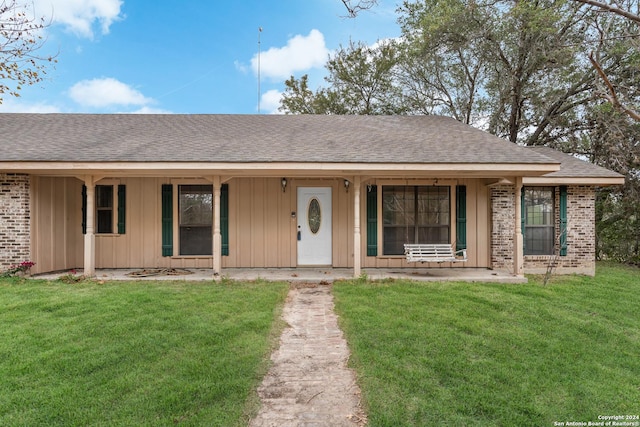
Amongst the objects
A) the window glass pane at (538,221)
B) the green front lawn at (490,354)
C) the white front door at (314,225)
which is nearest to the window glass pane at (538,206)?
the window glass pane at (538,221)

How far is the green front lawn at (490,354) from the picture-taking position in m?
2.51

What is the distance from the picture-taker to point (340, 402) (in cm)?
261

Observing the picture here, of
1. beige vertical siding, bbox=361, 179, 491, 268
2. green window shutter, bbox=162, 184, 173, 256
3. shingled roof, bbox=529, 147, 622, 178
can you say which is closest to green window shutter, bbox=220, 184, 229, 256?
→ green window shutter, bbox=162, 184, 173, 256

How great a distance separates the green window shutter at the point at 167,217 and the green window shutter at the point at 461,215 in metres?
6.47

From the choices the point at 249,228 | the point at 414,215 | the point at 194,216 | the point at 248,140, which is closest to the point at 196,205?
the point at 194,216

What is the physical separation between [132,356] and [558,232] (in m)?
8.54

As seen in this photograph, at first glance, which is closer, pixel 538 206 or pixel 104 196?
pixel 104 196

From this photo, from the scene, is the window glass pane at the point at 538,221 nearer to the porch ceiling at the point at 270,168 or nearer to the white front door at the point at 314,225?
the porch ceiling at the point at 270,168

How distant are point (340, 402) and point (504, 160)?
538cm

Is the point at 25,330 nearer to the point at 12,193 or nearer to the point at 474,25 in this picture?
the point at 12,193

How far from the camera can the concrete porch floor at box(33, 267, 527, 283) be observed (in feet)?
21.6

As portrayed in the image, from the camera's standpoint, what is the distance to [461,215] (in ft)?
25.3

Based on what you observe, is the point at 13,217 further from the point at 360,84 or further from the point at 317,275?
the point at 360,84

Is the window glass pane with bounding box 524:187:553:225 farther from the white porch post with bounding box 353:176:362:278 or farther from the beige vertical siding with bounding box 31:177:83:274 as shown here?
the beige vertical siding with bounding box 31:177:83:274
